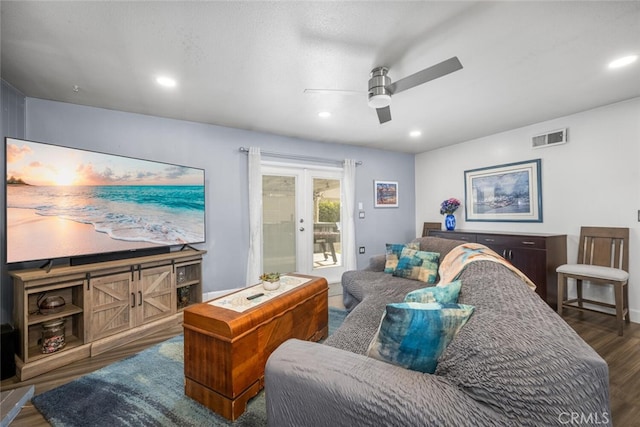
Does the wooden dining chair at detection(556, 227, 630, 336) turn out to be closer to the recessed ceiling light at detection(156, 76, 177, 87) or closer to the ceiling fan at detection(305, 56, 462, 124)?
the ceiling fan at detection(305, 56, 462, 124)

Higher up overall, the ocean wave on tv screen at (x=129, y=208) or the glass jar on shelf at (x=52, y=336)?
the ocean wave on tv screen at (x=129, y=208)

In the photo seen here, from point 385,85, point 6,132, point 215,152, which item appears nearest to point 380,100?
point 385,85

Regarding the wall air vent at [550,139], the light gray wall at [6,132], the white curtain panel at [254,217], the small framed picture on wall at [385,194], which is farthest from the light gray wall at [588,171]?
the light gray wall at [6,132]

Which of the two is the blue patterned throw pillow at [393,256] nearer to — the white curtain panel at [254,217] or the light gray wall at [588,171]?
the white curtain panel at [254,217]

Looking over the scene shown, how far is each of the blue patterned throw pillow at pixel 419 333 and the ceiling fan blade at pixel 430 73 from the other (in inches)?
55.8

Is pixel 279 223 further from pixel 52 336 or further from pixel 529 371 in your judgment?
pixel 529 371

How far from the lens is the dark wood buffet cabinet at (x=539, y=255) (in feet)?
10.1

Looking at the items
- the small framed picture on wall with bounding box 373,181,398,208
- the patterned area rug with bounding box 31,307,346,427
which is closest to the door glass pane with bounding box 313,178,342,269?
the small framed picture on wall with bounding box 373,181,398,208

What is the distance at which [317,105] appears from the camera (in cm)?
292

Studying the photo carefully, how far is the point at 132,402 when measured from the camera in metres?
1.65

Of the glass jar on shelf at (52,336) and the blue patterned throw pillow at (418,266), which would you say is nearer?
the glass jar on shelf at (52,336)

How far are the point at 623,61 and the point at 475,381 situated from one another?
2979 mm

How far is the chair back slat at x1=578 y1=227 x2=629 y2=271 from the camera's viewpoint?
9.25ft

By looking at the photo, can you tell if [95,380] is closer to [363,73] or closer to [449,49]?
[363,73]
